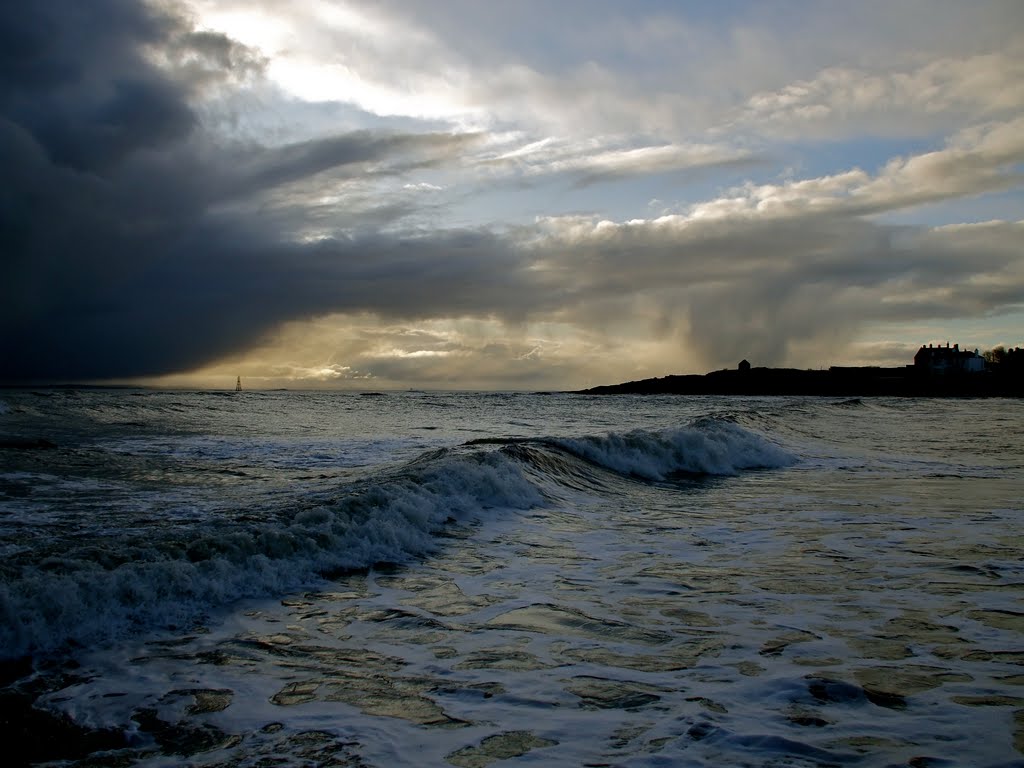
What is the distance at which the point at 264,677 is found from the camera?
445cm

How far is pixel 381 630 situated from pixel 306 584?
164 cm

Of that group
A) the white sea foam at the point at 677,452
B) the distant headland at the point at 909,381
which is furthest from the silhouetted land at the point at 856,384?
the white sea foam at the point at 677,452

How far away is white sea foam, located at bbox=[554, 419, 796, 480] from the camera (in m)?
17.0

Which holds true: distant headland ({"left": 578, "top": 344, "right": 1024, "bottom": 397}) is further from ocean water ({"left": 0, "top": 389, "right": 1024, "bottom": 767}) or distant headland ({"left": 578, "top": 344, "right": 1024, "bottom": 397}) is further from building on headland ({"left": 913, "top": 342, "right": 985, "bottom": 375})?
ocean water ({"left": 0, "top": 389, "right": 1024, "bottom": 767})

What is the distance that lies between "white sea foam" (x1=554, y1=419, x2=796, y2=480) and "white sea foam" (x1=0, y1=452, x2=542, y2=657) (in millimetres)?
7547

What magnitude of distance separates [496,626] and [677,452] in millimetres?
13995

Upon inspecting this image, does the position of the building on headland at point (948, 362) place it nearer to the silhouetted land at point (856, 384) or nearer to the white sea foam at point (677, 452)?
the silhouetted land at point (856, 384)

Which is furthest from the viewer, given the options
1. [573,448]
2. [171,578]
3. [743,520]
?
[573,448]

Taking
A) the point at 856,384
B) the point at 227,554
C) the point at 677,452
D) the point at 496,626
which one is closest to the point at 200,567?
the point at 227,554

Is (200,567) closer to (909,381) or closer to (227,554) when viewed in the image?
(227,554)

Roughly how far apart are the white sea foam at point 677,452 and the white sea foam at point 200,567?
297 inches

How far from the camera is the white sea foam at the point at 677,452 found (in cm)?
1705

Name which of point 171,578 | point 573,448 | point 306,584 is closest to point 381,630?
point 306,584

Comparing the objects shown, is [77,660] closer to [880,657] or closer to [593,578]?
[593,578]
